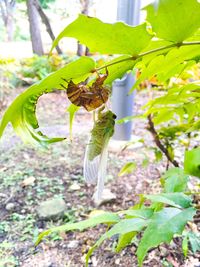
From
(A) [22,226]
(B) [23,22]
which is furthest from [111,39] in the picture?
(B) [23,22]

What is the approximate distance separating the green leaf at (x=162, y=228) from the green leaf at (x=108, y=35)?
19 centimetres

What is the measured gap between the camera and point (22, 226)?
123 centimetres

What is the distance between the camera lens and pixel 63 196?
145cm

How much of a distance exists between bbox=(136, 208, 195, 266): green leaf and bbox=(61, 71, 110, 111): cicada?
16 centimetres

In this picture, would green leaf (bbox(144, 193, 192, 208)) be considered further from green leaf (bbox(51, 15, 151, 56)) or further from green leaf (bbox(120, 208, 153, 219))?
green leaf (bbox(51, 15, 151, 56))

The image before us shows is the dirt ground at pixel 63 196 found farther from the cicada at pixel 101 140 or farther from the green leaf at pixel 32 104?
the green leaf at pixel 32 104

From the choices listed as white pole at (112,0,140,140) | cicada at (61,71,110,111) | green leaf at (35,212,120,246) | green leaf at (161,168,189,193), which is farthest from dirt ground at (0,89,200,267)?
cicada at (61,71,110,111)

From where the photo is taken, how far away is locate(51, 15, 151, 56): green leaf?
29 centimetres

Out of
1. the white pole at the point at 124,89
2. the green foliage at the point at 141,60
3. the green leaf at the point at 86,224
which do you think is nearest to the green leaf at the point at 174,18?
the green foliage at the point at 141,60

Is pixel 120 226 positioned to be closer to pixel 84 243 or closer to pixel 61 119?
pixel 84 243

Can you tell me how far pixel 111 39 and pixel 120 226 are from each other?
0.22m

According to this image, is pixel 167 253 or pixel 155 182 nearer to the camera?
pixel 167 253

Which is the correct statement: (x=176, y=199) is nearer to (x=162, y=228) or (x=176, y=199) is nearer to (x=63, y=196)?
(x=162, y=228)

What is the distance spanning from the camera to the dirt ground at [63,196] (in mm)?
1038
